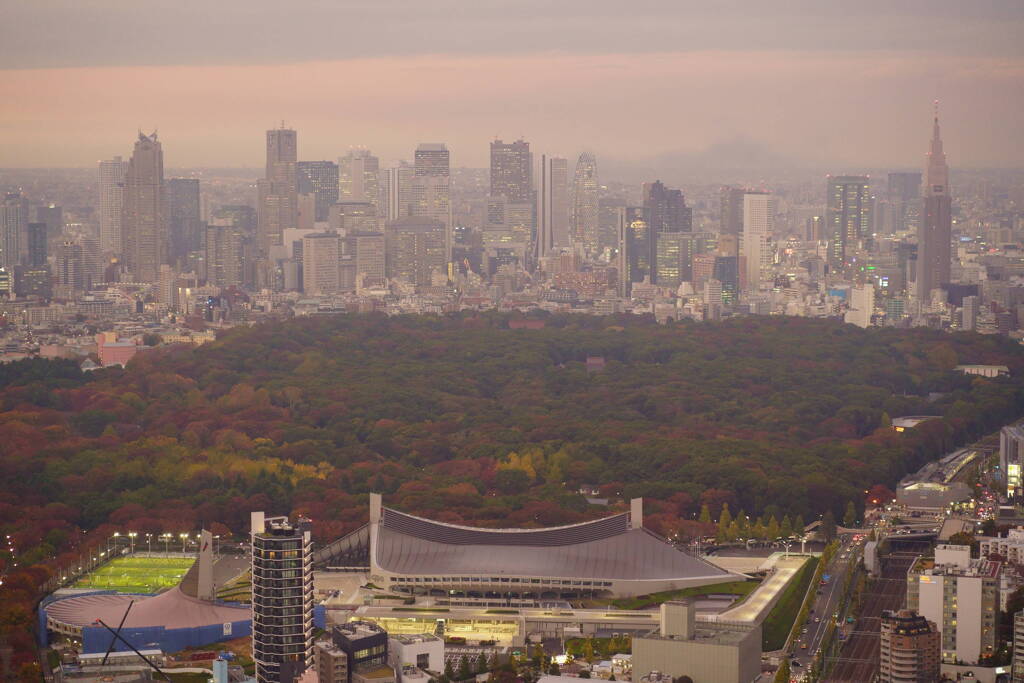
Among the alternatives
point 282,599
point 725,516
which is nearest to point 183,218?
point 725,516

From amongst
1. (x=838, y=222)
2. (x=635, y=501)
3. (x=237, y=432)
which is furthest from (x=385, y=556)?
(x=838, y=222)

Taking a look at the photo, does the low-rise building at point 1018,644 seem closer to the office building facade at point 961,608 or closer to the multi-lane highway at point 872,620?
the office building facade at point 961,608

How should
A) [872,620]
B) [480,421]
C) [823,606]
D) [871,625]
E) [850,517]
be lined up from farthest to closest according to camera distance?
[480,421] < [850,517] < [823,606] < [872,620] < [871,625]

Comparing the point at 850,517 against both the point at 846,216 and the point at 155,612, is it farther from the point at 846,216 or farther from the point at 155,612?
the point at 846,216

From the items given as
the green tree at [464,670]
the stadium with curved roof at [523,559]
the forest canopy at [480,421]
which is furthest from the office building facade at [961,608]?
the forest canopy at [480,421]

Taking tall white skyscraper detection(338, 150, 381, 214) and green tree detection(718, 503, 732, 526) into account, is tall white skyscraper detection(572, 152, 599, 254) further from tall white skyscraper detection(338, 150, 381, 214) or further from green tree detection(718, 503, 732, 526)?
green tree detection(718, 503, 732, 526)

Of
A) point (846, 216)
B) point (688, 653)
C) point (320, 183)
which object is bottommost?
point (688, 653)

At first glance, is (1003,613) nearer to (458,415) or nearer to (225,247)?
(458,415)
